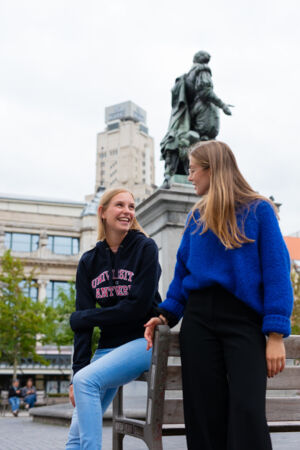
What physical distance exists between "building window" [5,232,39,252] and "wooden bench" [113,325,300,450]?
57.0 m

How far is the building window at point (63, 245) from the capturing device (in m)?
59.6

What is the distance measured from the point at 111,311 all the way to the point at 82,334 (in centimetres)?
27

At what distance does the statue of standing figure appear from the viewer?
10.3 metres

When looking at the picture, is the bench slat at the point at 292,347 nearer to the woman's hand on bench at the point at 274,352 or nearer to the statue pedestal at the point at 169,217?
the woman's hand on bench at the point at 274,352

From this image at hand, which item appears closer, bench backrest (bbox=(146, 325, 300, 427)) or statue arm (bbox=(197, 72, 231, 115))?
bench backrest (bbox=(146, 325, 300, 427))

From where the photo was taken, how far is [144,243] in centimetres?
343

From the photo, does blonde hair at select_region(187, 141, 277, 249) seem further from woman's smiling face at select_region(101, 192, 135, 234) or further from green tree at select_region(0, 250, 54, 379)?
green tree at select_region(0, 250, 54, 379)

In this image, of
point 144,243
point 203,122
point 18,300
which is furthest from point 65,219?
point 144,243

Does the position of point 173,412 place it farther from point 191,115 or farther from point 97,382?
point 191,115

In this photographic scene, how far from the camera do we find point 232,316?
2.65m

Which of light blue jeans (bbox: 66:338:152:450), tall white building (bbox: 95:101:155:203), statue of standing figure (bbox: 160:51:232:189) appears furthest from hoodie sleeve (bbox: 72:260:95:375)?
tall white building (bbox: 95:101:155:203)

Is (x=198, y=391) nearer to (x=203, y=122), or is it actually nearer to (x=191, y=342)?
(x=191, y=342)

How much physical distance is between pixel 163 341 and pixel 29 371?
53145 mm

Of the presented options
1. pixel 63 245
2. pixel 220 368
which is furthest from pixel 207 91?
pixel 63 245
